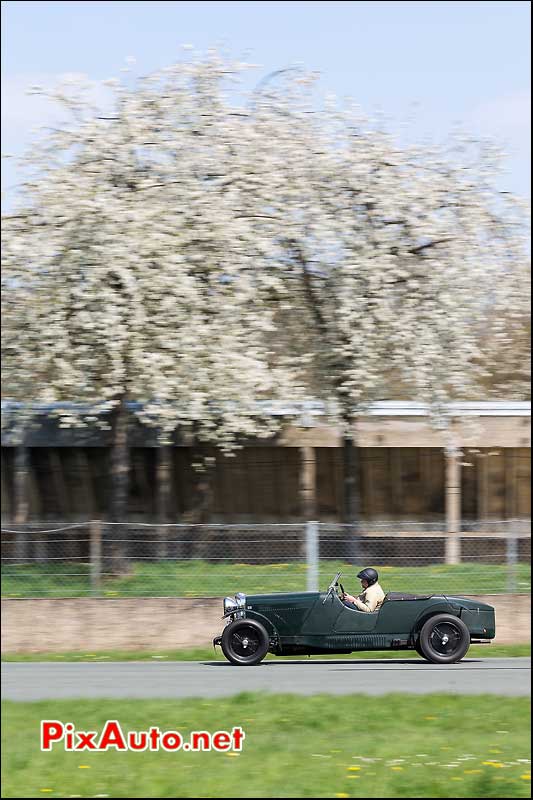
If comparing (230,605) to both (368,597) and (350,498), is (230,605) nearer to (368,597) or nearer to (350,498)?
(368,597)

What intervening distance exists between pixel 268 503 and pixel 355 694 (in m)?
1.43

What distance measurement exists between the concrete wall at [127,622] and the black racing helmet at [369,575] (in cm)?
59

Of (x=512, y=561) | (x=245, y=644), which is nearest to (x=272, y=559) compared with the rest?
(x=245, y=644)

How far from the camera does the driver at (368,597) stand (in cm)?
422

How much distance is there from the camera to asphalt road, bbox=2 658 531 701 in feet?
14.7

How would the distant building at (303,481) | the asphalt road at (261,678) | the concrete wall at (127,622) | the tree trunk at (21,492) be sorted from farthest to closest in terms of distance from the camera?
1. the tree trunk at (21,492)
2. the distant building at (303,481)
3. the concrete wall at (127,622)
4. the asphalt road at (261,678)

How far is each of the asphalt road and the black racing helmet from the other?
33 centimetres

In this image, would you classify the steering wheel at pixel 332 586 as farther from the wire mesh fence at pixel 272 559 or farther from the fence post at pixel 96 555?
the fence post at pixel 96 555

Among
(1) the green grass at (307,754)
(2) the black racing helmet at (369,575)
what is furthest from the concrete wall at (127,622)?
(1) the green grass at (307,754)

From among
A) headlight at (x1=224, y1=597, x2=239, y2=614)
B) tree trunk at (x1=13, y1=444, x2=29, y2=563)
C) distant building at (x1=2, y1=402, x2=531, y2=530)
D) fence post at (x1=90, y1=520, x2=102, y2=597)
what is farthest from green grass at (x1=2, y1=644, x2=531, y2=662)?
tree trunk at (x1=13, y1=444, x2=29, y2=563)

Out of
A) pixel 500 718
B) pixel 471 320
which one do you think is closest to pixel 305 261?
pixel 471 320

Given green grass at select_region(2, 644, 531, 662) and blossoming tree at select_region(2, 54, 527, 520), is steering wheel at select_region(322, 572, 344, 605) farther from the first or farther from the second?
blossoming tree at select_region(2, 54, 527, 520)

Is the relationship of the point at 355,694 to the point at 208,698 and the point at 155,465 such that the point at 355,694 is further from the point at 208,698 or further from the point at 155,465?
the point at 155,465

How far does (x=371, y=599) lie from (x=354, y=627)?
5.2 inches
